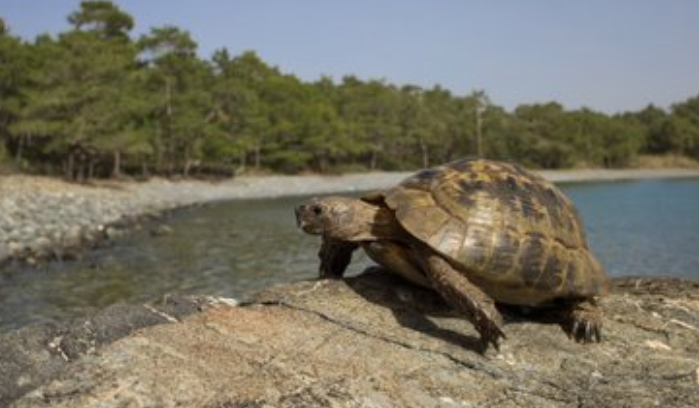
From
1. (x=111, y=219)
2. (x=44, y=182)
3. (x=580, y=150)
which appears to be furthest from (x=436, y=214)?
(x=580, y=150)

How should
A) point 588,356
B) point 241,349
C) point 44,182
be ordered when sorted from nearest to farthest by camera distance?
1. point 241,349
2. point 588,356
3. point 44,182

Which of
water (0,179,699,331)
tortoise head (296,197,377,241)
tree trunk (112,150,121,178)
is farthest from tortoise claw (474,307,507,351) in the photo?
tree trunk (112,150,121,178)

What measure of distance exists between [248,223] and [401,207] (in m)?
38.3

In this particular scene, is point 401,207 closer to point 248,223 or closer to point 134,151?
point 248,223

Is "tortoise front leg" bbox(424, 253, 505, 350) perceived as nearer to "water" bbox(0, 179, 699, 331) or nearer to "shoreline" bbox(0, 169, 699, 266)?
"water" bbox(0, 179, 699, 331)

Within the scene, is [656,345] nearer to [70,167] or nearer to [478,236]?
[478,236]

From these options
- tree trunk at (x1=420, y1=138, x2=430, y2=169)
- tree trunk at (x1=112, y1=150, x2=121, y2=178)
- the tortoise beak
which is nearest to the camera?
the tortoise beak

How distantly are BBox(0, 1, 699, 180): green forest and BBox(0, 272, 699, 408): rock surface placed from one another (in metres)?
49.0

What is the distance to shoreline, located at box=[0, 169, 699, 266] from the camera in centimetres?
3069

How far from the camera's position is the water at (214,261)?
69.8 ft

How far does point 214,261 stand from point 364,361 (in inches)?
948

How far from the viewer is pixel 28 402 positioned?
4.46 metres

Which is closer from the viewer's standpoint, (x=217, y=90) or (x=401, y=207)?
(x=401, y=207)

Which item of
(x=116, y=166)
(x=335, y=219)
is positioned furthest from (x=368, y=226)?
(x=116, y=166)
